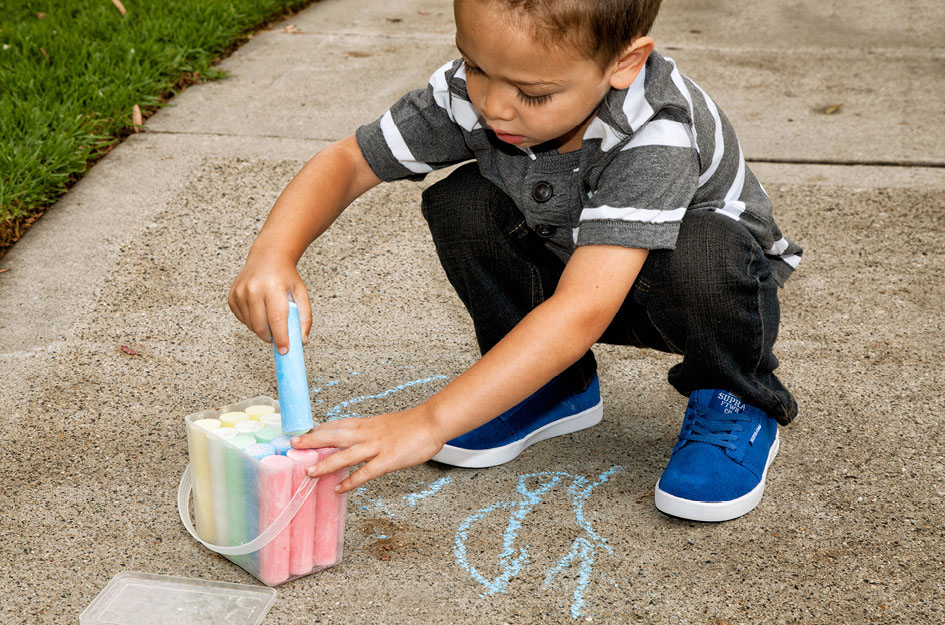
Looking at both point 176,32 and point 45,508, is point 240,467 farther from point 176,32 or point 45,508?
point 176,32

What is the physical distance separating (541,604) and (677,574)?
0.24 m

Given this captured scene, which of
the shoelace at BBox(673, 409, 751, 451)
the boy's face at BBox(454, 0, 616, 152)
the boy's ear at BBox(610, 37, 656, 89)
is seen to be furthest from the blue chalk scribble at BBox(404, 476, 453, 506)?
the boy's ear at BBox(610, 37, 656, 89)

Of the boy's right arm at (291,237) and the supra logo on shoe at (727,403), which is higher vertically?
the boy's right arm at (291,237)

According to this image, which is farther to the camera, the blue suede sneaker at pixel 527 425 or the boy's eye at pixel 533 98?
the blue suede sneaker at pixel 527 425

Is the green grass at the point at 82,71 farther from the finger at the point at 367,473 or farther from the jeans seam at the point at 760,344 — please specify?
the jeans seam at the point at 760,344

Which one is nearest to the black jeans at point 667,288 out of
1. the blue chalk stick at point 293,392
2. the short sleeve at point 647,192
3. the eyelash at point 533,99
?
the short sleeve at point 647,192

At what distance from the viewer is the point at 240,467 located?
4.94ft

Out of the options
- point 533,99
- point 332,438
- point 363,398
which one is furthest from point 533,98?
point 363,398

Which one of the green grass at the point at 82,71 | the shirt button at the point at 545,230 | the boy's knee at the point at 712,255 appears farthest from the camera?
the green grass at the point at 82,71

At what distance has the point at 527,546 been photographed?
5.54 ft

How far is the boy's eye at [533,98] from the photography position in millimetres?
1521

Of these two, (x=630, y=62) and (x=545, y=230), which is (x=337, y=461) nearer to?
(x=545, y=230)

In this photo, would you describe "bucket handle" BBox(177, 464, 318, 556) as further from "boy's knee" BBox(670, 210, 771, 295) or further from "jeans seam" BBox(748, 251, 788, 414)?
"jeans seam" BBox(748, 251, 788, 414)

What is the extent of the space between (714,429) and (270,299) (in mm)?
847
